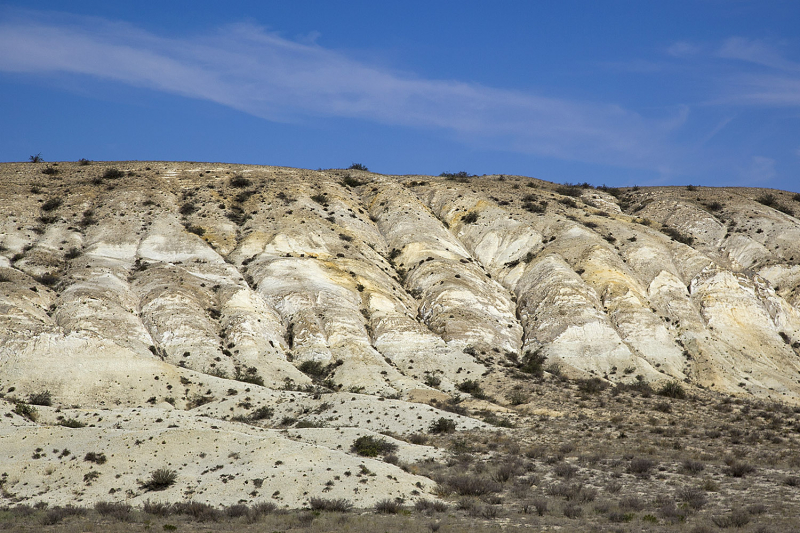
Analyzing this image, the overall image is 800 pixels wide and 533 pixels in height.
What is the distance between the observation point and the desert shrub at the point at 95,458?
24.0m

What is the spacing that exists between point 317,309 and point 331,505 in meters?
26.4

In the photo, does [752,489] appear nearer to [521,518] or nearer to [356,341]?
[521,518]

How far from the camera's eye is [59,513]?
66.3 ft

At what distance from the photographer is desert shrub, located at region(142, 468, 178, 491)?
22878mm

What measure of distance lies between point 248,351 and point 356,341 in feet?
23.4

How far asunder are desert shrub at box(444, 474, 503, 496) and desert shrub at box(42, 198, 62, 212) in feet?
158

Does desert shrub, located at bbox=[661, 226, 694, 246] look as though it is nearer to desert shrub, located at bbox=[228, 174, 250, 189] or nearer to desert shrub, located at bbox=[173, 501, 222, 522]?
desert shrub, located at bbox=[228, 174, 250, 189]

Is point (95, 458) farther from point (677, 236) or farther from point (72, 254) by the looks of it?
point (677, 236)

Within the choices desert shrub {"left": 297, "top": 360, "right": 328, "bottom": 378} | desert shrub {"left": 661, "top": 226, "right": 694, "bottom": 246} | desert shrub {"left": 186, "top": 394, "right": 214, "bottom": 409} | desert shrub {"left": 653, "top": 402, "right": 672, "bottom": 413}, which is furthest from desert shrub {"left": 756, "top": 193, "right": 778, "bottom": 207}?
desert shrub {"left": 186, "top": 394, "right": 214, "bottom": 409}

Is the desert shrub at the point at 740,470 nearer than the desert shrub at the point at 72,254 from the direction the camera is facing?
Yes

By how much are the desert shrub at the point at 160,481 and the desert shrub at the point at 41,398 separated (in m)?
13.4

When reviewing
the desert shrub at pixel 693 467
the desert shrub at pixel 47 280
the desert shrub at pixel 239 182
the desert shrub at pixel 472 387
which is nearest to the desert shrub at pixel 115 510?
the desert shrub at pixel 693 467

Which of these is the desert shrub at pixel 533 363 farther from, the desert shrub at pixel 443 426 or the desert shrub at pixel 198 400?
the desert shrub at pixel 198 400

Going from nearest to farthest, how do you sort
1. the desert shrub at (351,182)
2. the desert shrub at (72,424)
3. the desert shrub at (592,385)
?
1. the desert shrub at (72,424)
2. the desert shrub at (592,385)
3. the desert shrub at (351,182)
